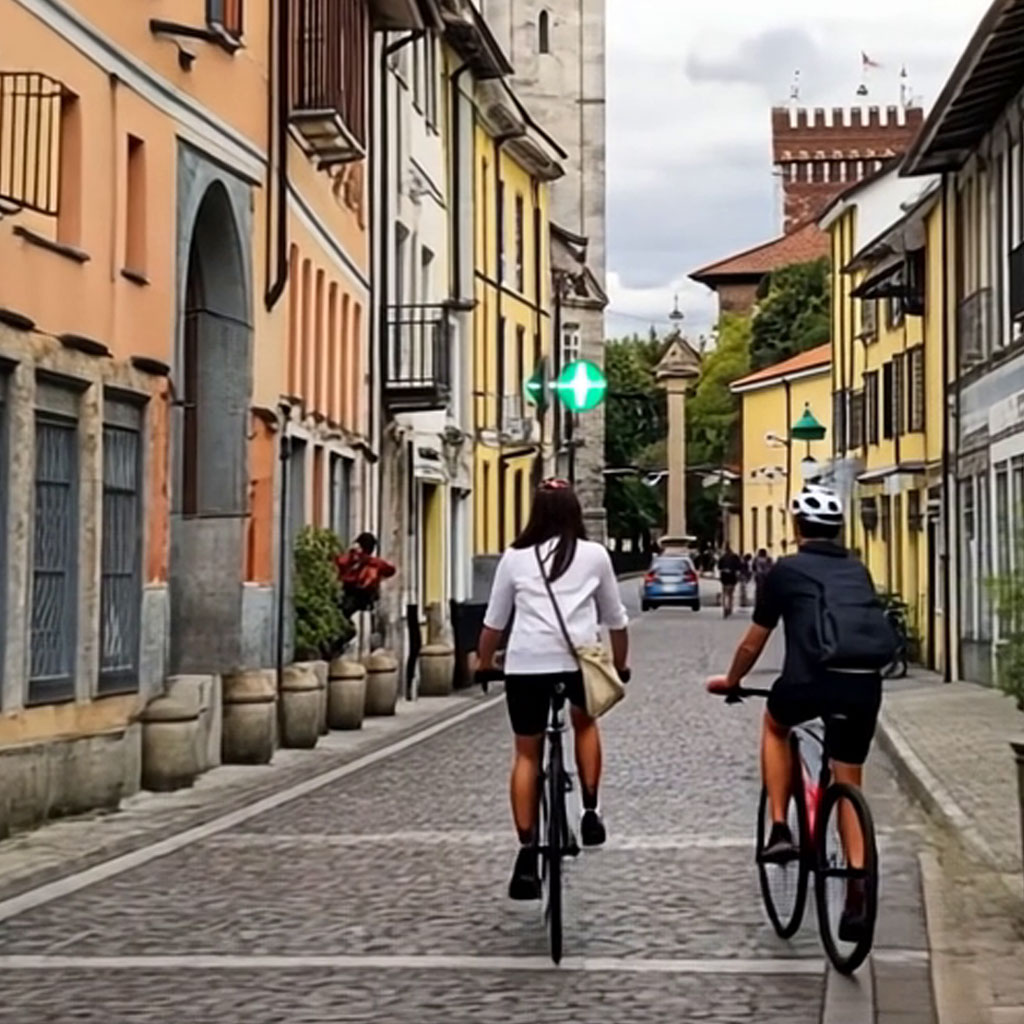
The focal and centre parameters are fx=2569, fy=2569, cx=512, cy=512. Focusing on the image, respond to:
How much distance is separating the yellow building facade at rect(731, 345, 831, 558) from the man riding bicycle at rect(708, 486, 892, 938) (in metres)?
68.2

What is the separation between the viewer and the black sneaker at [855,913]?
9555 millimetres

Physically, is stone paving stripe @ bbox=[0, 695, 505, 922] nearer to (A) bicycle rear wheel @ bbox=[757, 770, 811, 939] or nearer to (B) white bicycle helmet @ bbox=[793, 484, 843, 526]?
(A) bicycle rear wheel @ bbox=[757, 770, 811, 939]

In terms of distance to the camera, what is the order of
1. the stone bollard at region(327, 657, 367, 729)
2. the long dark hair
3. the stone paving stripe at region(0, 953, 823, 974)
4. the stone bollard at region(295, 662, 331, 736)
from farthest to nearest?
the stone bollard at region(327, 657, 367, 729) → the stone bollard at region(295, 662, 331, 736) → the long dark hair → the stone paving stripe at region(0, 953, 823, 974)

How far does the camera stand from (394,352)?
113ft

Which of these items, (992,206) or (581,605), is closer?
(581,605)

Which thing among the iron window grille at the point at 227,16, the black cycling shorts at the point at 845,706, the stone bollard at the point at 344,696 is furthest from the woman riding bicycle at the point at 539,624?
the stone bollard at the point at 344,696

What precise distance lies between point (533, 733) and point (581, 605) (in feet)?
1.92

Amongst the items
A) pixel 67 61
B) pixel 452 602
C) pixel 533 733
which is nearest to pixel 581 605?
pixel 533 733

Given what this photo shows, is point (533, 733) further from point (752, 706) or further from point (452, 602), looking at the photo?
point (452, 602)

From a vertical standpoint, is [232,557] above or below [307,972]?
above

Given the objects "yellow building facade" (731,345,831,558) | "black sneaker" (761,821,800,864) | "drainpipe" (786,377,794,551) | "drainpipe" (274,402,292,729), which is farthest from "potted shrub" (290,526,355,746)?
"drainpipe" (786,377,794,551)

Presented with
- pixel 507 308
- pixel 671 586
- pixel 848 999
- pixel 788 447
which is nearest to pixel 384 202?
pixel 507 308

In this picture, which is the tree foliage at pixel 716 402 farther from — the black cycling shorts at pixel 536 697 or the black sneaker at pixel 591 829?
the black cycling shorts at pixel 536 697

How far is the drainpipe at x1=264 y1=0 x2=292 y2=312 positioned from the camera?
2336 centimetres
